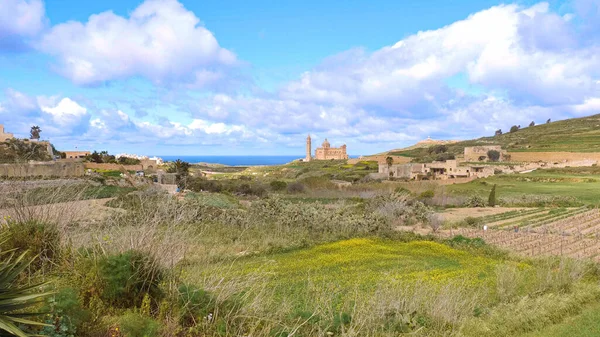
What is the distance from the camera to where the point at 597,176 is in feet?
191

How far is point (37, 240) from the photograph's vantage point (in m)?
7.25

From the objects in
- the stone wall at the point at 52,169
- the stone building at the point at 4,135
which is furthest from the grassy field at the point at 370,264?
the stone building at the point at 4,135

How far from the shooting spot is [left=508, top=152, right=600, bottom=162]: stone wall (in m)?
74.2

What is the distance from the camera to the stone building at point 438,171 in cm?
6550

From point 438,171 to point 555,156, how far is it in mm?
25550

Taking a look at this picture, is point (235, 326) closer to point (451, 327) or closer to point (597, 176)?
point (451, 327)

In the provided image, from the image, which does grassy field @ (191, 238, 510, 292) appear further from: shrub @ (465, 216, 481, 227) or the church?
the church

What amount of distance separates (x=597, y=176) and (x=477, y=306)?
60.3 metres

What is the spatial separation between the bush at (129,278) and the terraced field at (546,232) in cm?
1589

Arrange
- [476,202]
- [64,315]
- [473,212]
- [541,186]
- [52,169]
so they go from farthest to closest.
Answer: [541,186] < [52,169] < [476,202] < [473,212] < [64,315]

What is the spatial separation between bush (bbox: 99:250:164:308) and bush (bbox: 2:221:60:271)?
5.46ft

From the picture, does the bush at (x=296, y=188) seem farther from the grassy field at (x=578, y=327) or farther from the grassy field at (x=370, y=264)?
the grassy field at (x=578, y=327)

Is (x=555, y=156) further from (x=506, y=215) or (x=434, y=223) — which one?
(x=434, y=223)

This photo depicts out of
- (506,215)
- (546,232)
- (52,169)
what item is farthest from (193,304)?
(52,169)
